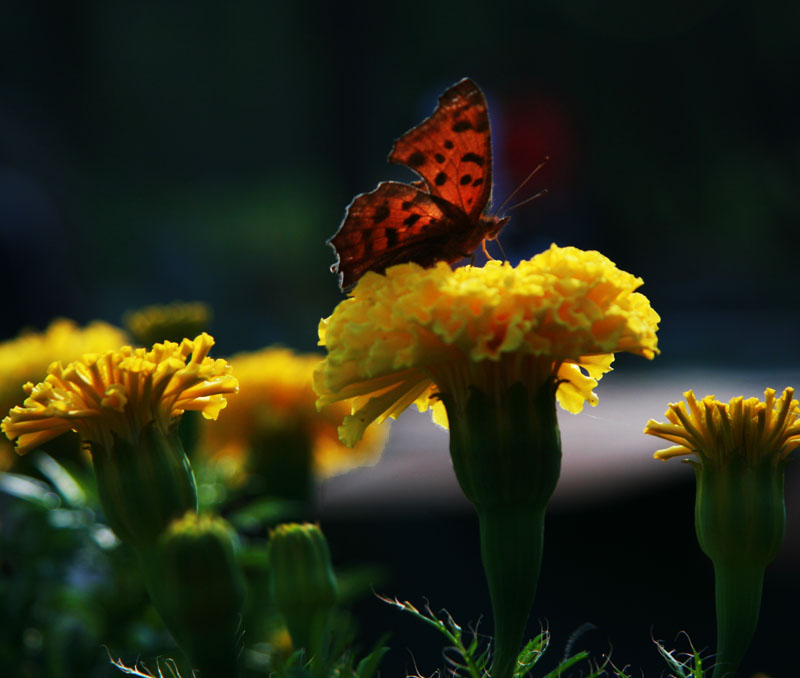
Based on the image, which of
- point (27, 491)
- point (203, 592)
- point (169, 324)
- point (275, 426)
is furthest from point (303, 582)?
point (275, 426)

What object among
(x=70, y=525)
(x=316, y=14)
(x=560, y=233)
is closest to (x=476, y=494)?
(x=70, y=525)

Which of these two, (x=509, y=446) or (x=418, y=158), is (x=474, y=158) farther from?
(x=509, y=446)

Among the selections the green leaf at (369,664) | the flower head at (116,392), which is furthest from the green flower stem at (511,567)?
the flower head at (116,392)

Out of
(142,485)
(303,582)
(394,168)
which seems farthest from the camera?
(394,168)

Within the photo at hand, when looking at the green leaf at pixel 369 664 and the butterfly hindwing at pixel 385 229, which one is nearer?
the green leaf at pixel 369 664

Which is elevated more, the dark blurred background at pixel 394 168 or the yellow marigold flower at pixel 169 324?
the dark blurred background at pixel 394 168

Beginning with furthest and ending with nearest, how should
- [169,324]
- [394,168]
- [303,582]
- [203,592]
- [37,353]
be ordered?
[394,168] → [37,353] → [169,324] → [303,582] → [203,592]

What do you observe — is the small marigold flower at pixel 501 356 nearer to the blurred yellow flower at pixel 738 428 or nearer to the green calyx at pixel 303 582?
the blurred yellow flower at pixel 738 428
